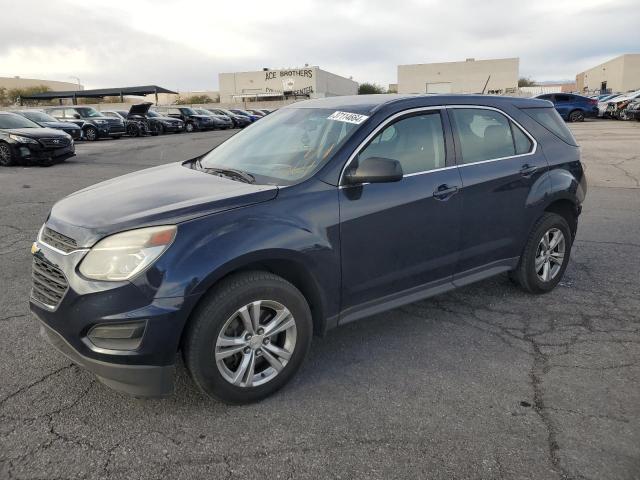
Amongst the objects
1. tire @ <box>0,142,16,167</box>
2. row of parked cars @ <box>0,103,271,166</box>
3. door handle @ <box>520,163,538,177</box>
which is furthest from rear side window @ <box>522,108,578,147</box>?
tire @ <box>0,142,16,167</box>

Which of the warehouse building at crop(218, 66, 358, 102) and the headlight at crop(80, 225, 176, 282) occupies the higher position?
the warehouse building at crop(218, 66, 358, 102)

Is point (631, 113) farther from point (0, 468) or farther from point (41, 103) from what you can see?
point (41, 103)

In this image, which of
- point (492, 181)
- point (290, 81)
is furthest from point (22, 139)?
point (290, 81)

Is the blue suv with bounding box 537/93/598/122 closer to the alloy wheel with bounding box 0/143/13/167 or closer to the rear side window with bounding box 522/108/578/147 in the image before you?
the alloy wheel with bounding box 0/143/13/167

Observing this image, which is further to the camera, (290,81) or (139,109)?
(290,81)

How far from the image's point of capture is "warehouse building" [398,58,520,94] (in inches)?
2894

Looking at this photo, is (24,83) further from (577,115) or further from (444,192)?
(444,192)

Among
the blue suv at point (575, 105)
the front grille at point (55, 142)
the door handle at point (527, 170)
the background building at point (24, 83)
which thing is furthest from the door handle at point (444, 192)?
the background building at point (24, 83)

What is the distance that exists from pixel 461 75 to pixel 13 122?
6936 centimetres

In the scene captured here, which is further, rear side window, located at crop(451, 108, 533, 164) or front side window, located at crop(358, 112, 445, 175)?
rear side window, located at crop(451, 108, 533, 164)

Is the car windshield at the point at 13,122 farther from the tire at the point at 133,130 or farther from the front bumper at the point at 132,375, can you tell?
the front bumper at the point at 132,375

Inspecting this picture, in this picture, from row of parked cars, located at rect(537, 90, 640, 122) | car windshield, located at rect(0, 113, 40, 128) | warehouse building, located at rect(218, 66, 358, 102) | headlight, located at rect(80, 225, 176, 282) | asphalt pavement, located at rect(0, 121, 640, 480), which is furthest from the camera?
warehouse building, located at rect(218, 66, 358, 102)

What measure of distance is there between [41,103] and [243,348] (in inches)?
3150

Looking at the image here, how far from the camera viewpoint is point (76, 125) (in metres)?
20.5
